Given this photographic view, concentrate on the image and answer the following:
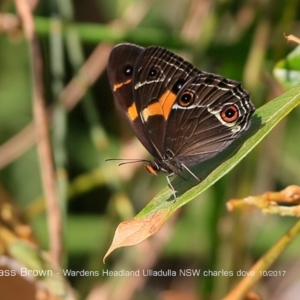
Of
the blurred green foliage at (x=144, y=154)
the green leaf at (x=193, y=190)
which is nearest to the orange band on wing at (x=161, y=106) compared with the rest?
the green leaf at (x=193, y=190)

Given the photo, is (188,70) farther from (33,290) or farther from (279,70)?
(33,290)

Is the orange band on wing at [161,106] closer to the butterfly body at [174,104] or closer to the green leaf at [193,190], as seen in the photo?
the butterfly body at [174,104]

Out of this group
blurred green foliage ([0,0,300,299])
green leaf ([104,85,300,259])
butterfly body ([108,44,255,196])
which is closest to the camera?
green leaf ([104,85,300,259])

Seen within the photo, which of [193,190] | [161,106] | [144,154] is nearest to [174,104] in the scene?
[161,106]

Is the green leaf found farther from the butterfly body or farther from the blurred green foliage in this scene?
the blurred green foliage

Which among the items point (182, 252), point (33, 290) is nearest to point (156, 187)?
point (182, 252)

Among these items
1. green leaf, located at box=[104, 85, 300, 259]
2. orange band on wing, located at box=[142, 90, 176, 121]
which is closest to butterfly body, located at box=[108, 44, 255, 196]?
orange band on wing, located at box=[142, 90, 176, 121]
